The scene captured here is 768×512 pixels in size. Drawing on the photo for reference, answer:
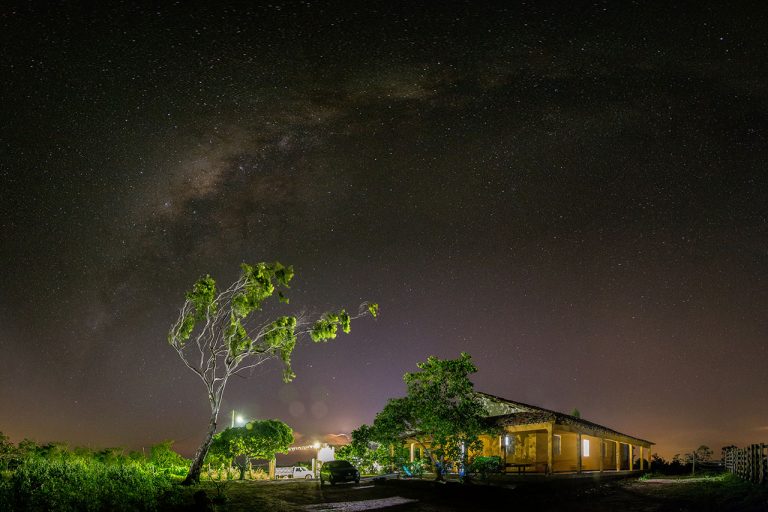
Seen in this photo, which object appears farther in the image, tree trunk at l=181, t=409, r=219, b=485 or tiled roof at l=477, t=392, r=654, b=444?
tiled roof at l=477, t=392, r=654, b=444

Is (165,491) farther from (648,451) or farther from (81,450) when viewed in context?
(648,451)

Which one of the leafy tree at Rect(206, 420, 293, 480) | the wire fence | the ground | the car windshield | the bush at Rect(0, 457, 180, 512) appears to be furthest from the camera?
the leafy tree at Rect(206, 420, 293, 480)

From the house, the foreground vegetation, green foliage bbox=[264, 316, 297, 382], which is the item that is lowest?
the house

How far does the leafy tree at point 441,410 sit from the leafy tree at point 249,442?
43.1ft

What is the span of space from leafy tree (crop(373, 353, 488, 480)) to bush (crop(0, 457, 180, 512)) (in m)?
9.71

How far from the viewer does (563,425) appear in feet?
97.8

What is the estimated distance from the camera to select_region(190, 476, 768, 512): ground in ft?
55.0

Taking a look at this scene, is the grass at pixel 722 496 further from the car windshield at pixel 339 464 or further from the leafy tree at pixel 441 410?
the car windshield at pixel 339 464

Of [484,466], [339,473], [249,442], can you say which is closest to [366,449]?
[339,473]

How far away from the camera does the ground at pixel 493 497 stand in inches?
660

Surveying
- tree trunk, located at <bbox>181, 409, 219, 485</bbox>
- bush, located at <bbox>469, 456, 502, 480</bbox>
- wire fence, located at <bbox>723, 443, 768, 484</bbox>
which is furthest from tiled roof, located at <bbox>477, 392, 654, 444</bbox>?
tree trunk, located at <bbox>181, 409, 219, 485</bbox>

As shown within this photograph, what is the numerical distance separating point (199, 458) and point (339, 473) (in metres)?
8.57

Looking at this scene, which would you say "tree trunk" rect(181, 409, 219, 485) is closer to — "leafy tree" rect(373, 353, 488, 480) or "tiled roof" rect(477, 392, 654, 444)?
"leafy tree" rect(373, 353, 488, 480)

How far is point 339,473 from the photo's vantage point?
89.4ft
